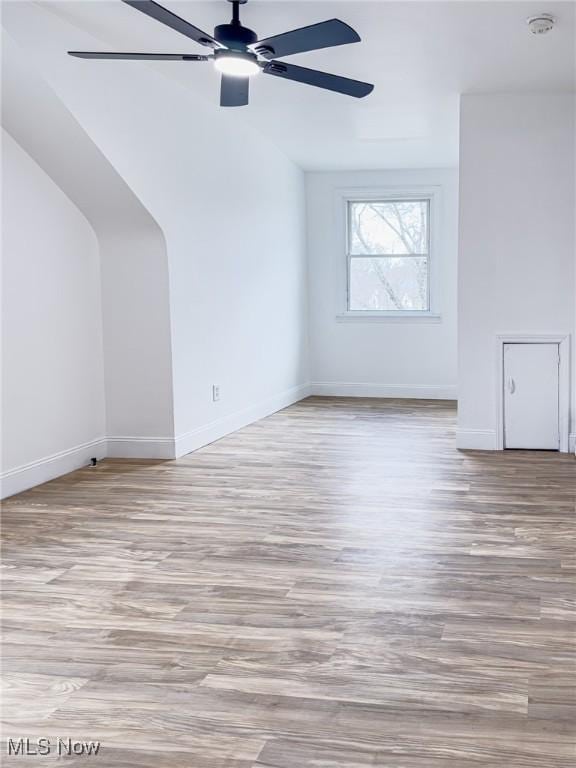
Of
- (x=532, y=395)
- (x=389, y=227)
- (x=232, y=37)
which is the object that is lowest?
(x=532, y=395)

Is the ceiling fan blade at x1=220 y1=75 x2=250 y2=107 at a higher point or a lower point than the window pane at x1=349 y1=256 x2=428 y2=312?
higher

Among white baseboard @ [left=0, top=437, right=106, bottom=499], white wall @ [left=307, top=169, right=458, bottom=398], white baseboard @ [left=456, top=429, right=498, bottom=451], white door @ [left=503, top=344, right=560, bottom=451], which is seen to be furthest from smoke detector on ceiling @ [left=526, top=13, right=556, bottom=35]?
white wall @ [left=307, top=169, right=458, bottom=398]

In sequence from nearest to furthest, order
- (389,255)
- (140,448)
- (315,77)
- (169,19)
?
(169,19)
(315,77)
(140,448)
(389,255)

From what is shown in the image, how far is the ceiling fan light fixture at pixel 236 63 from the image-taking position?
3.39 meters

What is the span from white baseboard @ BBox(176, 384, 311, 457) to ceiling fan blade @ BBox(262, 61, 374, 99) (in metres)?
2.54

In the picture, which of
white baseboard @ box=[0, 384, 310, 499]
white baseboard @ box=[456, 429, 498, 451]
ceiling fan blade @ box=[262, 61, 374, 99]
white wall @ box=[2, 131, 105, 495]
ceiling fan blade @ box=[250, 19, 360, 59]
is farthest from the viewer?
white baseboard @ box=[456, 429, 498, 451]

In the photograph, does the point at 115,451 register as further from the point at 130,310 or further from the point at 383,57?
the point at 383,57

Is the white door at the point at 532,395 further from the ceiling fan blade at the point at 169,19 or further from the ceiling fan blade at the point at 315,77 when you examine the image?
the ceiling fan blade at the point at 169,19

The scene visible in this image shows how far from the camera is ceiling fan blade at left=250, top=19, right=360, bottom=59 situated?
3.08 meters

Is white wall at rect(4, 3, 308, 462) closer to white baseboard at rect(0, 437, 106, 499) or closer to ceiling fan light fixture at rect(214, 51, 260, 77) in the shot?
white baseboard at rect(0, 437, 106, 499)

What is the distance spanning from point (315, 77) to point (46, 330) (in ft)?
6.88

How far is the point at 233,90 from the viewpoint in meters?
3.86

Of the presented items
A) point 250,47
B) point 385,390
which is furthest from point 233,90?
point 385,390

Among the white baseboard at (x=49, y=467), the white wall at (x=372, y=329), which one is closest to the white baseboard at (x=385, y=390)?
the white wall at (x=372, y=329)
